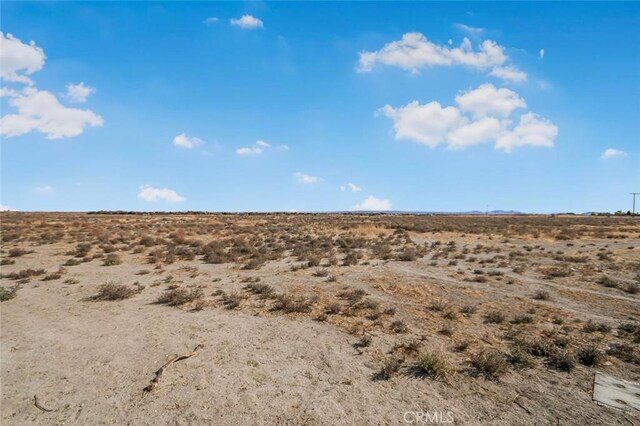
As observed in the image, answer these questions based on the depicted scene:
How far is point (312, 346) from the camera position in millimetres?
8523

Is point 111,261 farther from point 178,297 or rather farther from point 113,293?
point 178,297

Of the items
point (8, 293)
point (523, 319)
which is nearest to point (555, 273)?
point (523, 319)

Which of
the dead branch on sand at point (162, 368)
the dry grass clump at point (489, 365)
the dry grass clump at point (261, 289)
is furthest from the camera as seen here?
the dry grass clump at point (261, 289)

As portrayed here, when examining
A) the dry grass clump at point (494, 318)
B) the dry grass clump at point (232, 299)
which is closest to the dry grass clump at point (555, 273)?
the dry grass clump at point (494, 318)

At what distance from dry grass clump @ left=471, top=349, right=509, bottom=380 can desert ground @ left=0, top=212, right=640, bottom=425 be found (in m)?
0.03

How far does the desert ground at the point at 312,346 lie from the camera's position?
6020 millimetres

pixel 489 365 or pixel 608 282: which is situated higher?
pixel 608 282

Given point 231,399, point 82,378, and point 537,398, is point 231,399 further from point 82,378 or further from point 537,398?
point 537,398

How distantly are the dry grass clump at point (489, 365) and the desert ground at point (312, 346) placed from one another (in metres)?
0.03

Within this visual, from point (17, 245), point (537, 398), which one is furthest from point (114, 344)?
point (17, 245)

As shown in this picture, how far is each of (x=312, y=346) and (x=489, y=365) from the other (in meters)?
3.75

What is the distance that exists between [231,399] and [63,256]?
20.1 meters

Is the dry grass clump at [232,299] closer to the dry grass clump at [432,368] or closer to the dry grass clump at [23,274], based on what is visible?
the dry grass clump at [432,368]

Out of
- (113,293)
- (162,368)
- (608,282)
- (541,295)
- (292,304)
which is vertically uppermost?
(608,282)
